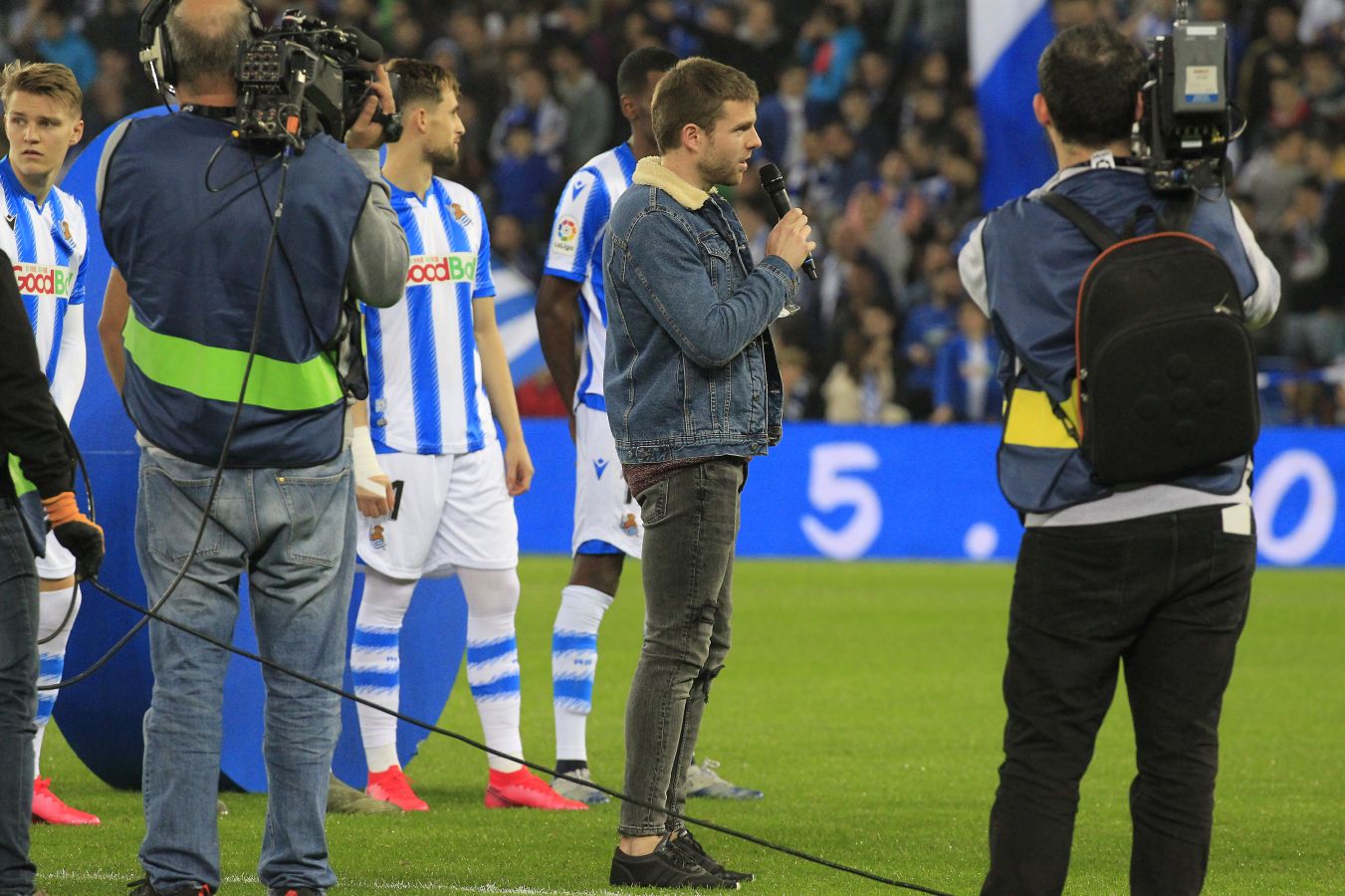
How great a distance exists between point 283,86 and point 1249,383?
6.32ft

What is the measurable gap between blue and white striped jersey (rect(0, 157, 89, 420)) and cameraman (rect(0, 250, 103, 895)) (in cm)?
172

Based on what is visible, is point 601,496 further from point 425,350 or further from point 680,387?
point 680,387

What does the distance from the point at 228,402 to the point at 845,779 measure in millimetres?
3111

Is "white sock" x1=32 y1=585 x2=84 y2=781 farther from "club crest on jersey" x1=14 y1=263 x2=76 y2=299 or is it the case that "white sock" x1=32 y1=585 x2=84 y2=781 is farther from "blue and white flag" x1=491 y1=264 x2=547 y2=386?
"blue and white flag" x1=491 y1=264 x2=547 y2=386

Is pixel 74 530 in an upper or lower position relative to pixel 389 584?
upper

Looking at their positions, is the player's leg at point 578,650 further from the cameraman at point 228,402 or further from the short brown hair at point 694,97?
the cameraman at point 228,402

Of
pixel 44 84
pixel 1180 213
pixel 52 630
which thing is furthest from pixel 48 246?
pixel 1180 213

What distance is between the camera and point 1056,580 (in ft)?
11.4

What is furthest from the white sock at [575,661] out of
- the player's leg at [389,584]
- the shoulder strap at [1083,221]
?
the shoulder strap at [1083,221]

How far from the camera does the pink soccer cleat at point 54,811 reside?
536cm

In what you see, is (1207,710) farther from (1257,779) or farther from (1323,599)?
(1323,599)

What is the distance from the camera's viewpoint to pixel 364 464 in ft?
16.4

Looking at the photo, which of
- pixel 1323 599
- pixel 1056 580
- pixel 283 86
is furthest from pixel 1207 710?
pixel 1323 599

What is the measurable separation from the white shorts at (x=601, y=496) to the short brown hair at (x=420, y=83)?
1.08 m
